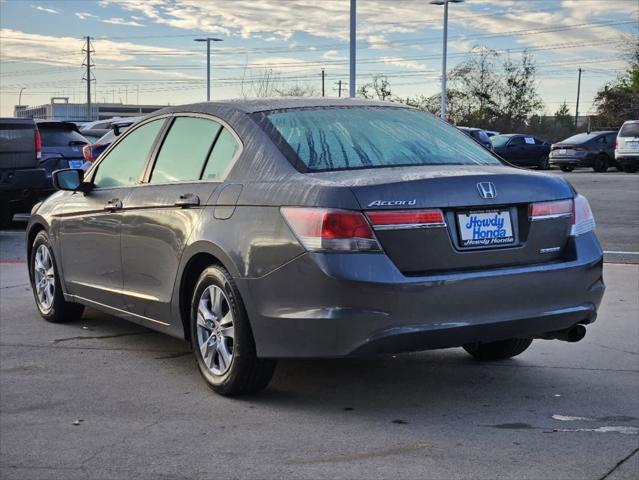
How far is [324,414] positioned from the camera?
4.96 meters

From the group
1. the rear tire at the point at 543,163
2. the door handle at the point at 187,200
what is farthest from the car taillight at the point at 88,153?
the rear tire at the point at 543,163

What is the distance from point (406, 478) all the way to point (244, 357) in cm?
135

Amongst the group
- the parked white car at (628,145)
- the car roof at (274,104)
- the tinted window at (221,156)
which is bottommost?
the parked white car at (628,145)

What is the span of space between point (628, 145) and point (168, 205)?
28343 millimetres

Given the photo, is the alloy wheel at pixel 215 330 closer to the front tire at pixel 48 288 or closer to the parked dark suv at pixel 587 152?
the front tire at pixel 48 288

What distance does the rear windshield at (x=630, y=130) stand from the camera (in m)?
32.0

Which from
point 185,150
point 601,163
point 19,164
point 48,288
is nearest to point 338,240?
point 185,150

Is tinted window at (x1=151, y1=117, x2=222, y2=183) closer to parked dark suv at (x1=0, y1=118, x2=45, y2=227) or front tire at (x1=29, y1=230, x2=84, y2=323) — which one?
front tire at (x1=29, y1=230, x2=84, y2=323)

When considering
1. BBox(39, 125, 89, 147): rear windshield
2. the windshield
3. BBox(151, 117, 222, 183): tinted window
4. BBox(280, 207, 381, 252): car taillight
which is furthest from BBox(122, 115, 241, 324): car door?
the windshield

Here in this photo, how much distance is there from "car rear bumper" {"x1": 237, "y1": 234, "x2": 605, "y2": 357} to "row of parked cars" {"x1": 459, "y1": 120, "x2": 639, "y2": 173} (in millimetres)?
24022

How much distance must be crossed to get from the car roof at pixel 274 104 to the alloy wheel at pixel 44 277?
1906 millimetres

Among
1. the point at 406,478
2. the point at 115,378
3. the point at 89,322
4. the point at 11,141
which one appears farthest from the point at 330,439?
the point at 11,141

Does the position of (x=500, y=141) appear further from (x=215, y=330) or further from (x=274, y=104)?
(x=215, y=330)

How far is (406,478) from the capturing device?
13.1 ft
